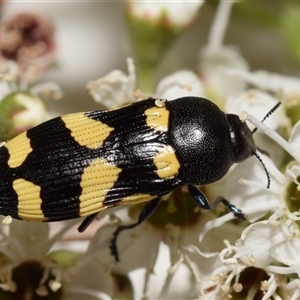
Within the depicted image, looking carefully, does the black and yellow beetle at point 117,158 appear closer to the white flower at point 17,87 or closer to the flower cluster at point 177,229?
the flower cluster at point 177,229

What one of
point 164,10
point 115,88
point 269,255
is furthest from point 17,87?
point 269,255

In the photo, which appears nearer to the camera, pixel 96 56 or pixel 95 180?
pixel 95 180

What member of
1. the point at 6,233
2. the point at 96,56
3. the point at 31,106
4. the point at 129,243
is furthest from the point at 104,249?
the point at 96,56

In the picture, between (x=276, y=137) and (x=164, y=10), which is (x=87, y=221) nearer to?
(x=276, y=137)

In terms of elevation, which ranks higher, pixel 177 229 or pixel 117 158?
pixel 117 158

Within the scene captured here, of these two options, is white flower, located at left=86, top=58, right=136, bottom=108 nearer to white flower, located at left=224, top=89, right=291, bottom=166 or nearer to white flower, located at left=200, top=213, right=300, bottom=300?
white flower, located at left=224, top=89, right=291, bottom=166

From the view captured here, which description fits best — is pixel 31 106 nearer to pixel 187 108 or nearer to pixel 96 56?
pixel 187 108
